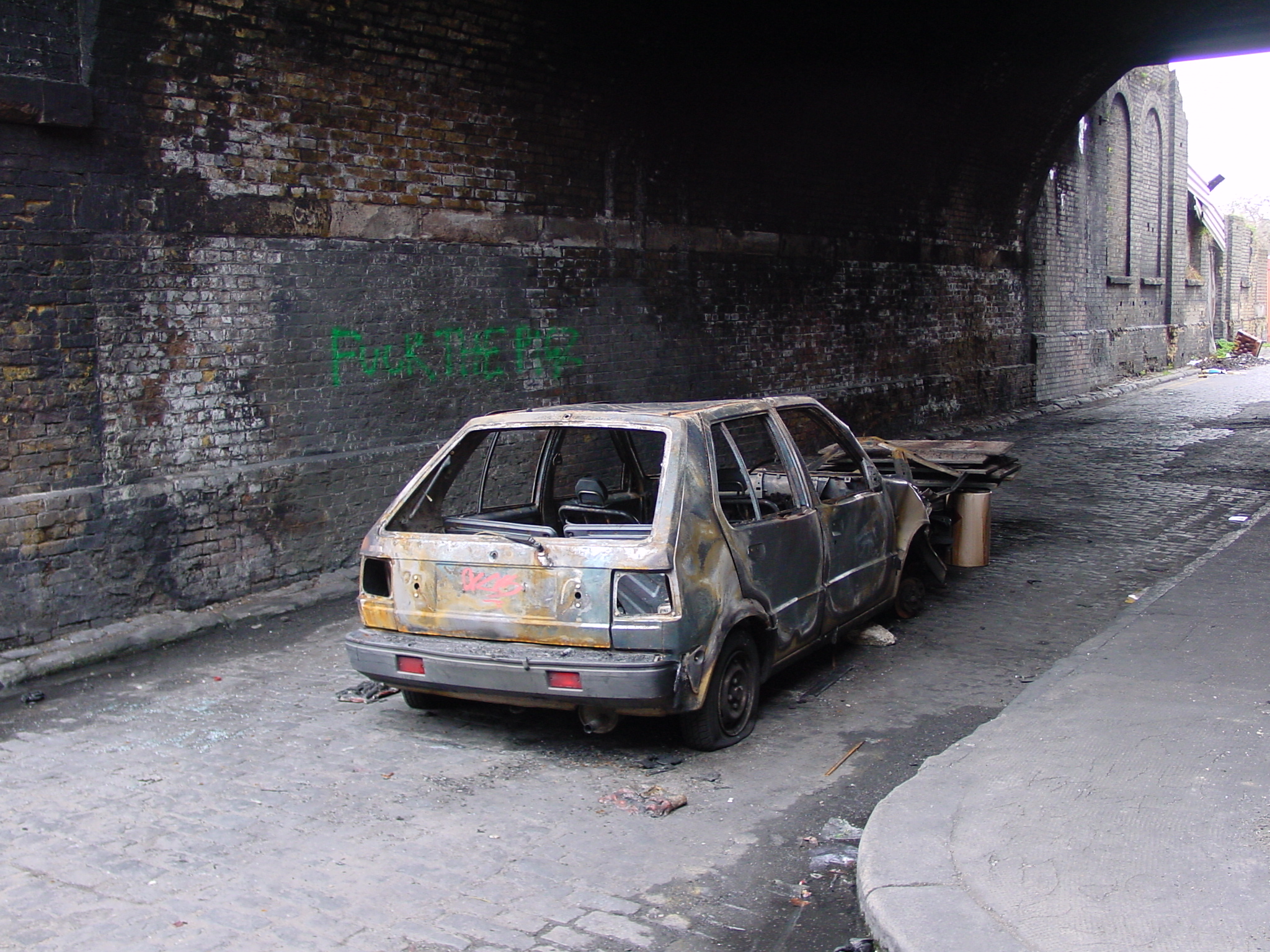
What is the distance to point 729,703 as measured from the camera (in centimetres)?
530

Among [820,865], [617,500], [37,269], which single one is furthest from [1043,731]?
[37,269]

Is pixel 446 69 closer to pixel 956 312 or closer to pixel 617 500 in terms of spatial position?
pixel 617 500

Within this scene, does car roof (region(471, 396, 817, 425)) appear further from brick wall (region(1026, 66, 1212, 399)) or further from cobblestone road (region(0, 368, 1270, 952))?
brick wall (region(1026, 66, 1212, 399))

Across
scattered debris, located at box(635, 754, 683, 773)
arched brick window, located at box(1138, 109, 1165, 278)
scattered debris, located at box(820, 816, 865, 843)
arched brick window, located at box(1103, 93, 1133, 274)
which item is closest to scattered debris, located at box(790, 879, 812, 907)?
scattered debris, located at box(820, 816, 865, 843)

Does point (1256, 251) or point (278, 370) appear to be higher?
point (1256, 251)

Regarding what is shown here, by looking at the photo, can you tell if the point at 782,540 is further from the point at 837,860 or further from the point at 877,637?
the point at 837,860

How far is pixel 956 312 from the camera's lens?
19266mm

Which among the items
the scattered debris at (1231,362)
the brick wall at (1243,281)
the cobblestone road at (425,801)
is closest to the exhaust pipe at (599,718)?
the cobblestone road at (425,801)

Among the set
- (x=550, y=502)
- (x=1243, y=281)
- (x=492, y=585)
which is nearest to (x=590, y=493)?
(x=550, y=502)

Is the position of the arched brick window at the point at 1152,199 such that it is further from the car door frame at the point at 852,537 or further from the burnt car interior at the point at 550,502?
the burnt car interior at the point at 550,502

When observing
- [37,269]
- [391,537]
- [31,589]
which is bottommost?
[31,589]

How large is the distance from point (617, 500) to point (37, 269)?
3.87 metres

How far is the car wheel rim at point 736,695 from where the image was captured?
5.26m

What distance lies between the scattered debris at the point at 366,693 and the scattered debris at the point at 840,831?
2.55 metres
